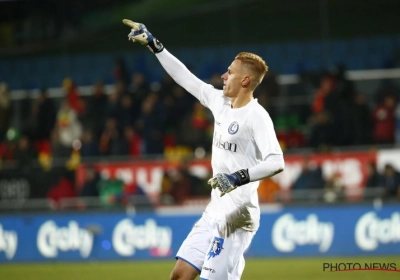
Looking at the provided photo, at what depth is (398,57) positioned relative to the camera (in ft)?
68.5

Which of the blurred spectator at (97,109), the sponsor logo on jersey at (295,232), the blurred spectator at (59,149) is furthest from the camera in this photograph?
the blurred spectator at (97,109)

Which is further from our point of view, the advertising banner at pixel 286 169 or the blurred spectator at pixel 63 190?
the blurred spectator at pixel 63 190

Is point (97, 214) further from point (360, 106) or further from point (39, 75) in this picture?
point (39, 75)

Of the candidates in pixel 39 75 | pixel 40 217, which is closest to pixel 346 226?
pixel 40 217

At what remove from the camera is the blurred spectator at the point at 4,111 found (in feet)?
62.3

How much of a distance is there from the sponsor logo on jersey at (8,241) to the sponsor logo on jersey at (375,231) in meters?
6.04

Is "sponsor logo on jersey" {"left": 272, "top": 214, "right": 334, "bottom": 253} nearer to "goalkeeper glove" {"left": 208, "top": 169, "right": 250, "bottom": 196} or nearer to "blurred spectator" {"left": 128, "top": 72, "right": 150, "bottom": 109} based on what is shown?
"blurred spectator" {"left": 128, "top": 72, "right": 150, "bottom": 109}

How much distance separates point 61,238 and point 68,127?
3815mm

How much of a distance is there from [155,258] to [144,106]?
13.6 ft

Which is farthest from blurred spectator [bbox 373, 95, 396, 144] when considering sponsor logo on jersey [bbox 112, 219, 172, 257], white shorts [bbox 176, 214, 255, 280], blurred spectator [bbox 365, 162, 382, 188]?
white shorts [bbox 176, 214, 255, 280]

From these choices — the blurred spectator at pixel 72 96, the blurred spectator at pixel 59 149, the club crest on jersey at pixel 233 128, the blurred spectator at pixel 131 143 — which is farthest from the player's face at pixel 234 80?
the blurred spectator at pixel 72 96

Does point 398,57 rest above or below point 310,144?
above

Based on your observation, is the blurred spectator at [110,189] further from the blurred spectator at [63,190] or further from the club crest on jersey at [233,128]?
the club crest on jersey at [233,128]

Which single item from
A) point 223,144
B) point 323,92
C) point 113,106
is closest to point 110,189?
point 113,106
